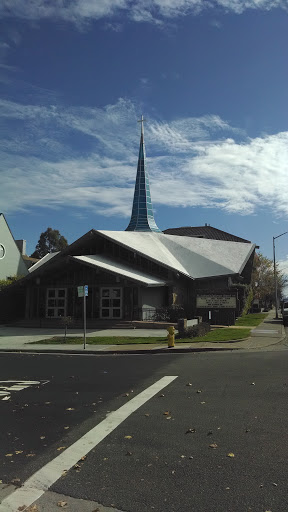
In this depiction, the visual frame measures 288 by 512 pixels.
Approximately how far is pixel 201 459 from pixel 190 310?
25.0 m

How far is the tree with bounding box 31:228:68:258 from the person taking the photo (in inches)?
3172

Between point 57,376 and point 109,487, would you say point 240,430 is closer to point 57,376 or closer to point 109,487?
point 109,487

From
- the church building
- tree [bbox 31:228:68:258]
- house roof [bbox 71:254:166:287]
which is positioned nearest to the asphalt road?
house roof [bbox 71:254:166:287]

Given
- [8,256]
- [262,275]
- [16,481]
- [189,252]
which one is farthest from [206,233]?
[16,481]

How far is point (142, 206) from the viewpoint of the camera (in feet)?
169

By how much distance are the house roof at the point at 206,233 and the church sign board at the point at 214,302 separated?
3452 cm

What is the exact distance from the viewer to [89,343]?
1873 centimetres

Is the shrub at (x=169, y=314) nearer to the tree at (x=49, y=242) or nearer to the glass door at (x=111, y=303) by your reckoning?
the glass door at (x=111, y=303)

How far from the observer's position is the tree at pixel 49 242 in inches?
3172

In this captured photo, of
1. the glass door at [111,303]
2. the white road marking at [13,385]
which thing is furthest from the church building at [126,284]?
the white road marking at [13,385]

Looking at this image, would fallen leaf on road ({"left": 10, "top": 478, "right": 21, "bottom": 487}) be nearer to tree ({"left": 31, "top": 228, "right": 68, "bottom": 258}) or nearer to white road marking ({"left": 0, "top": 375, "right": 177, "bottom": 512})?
white road marking ({"left": 0, "top": 375, "right": 177, "bottom": 512})

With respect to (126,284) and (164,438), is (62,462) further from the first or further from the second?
(126,284)

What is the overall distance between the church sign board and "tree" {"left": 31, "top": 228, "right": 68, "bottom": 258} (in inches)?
2198

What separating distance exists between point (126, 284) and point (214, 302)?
6.44 m
